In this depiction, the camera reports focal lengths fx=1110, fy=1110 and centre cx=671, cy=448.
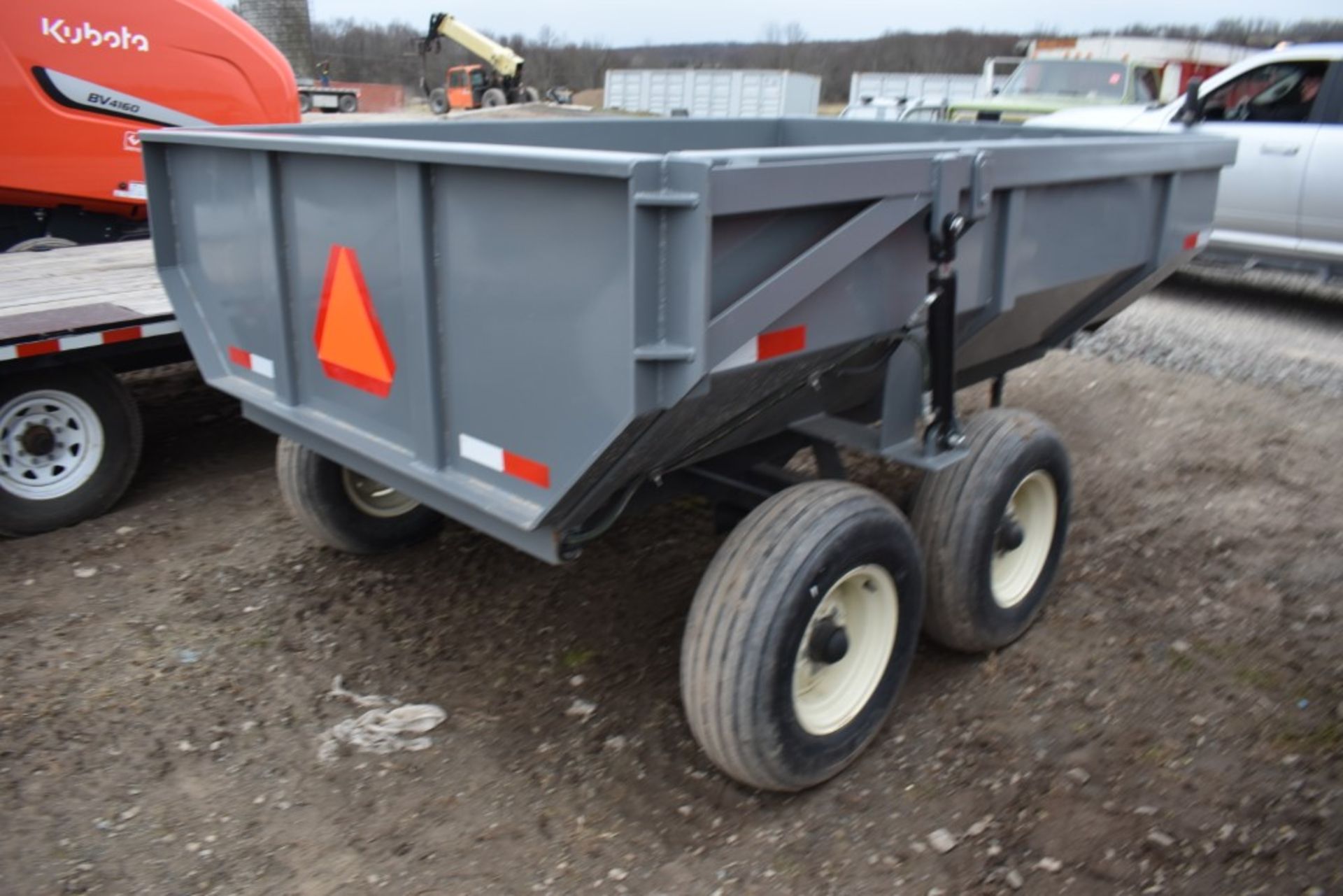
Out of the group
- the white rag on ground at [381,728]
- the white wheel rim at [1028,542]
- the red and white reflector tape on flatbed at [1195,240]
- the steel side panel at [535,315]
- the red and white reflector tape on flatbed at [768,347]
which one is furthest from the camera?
the red and white reflector tape on flatbed at [1195,240]

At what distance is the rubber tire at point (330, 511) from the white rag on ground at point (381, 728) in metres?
0.82

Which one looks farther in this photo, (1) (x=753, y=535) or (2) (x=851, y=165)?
(1) (x=753, y=535)

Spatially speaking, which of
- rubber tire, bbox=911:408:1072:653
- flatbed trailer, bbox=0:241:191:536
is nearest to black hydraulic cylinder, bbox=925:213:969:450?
rubber tire, bbox=911:408:1072:653

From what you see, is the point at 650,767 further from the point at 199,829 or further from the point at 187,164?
the point at 187,164

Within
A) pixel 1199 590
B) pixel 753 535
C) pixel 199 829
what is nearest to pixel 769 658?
pixel 753 535

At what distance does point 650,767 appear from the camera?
312 centimetres

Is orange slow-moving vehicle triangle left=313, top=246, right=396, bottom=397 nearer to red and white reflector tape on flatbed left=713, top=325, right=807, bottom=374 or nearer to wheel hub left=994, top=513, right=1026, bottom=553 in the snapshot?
red and white reflector tape on flatbed left=713, top=325, right=807, bottom=374

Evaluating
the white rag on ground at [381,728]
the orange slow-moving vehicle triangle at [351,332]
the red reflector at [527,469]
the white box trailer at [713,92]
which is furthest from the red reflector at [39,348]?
the white box trailer at [713,92]

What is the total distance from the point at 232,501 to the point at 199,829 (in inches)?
89.5

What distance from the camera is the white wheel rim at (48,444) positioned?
4301 millimetres

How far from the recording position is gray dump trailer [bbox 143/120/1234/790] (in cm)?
234

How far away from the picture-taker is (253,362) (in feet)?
11.3

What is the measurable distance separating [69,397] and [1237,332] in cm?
709

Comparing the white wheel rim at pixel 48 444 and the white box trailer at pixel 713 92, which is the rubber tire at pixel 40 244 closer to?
the white wheel rim at pixel 48 444
